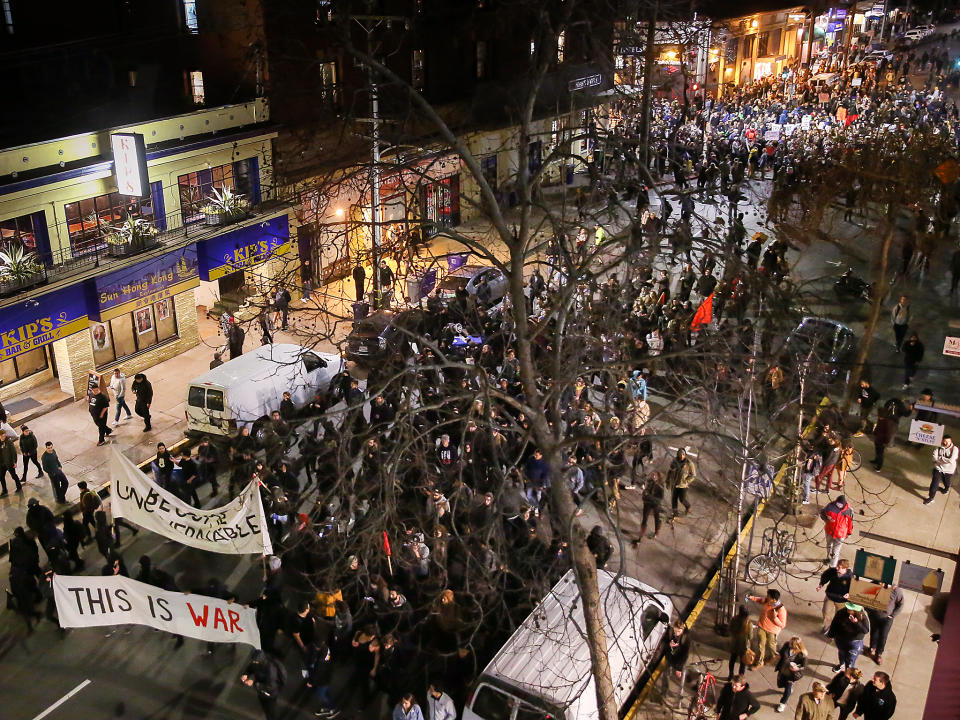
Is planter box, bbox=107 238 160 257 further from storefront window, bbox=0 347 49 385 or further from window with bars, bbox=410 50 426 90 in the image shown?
window with bars, bbox=410 50 426 90

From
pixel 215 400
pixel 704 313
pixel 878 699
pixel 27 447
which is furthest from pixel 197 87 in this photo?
pixel 878 699

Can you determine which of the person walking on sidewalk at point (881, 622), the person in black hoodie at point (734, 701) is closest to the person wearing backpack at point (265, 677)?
the person in black hoodie at point (734, 701)

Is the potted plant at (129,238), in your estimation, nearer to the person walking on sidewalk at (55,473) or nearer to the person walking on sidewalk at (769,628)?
the person walking on sidewalk at (55,473)

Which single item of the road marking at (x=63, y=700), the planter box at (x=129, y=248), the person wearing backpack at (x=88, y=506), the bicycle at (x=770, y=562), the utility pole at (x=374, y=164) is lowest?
the road marking at (x=63, y=700)

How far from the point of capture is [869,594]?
43.2ft

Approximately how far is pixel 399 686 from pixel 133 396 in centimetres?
1398

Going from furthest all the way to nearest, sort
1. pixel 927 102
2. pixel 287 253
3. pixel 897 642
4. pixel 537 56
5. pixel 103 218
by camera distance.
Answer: pixel 927 102 < pixel 287 253 < pixel 103 218 < pixel 897 642 < pixel 537 56

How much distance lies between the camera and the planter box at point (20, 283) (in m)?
20.5

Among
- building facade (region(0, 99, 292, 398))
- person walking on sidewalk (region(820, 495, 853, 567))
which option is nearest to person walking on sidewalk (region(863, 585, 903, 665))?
person walking on sidewalk (region(820, 495, 853, 567))

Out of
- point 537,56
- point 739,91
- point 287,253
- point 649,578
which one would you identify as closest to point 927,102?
point 739,91

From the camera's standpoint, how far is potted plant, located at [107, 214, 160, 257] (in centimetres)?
2325

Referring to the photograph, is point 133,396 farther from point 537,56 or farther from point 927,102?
point 927,102

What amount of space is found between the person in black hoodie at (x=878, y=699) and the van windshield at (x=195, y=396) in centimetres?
1425

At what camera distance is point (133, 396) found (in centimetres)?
2408
